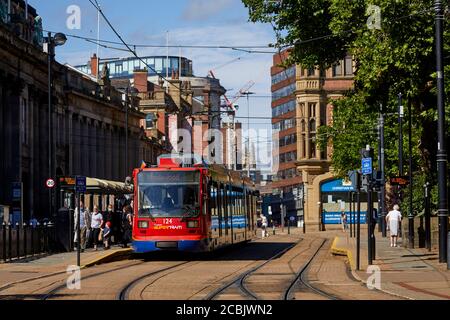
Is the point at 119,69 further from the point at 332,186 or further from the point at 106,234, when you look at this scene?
the point at 106,234

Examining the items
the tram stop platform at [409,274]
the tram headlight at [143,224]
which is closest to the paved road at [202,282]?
the tram stop platform at [409,274]

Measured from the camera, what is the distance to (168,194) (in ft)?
110

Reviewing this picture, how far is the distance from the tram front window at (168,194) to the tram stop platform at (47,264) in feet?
7.31

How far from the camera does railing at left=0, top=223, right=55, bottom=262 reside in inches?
1265

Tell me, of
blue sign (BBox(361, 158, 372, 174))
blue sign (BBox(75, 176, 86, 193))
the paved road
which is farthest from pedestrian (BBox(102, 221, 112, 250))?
blue sign (BBox(361, 158, 372, 174))

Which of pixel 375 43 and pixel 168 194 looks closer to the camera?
pixel 168 194

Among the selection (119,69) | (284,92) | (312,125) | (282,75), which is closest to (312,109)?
(312,125)

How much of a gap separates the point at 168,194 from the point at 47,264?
4691 millimetres

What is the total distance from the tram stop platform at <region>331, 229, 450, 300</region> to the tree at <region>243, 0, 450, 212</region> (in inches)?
228

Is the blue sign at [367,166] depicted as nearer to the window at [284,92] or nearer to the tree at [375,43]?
the tree at [375,43]

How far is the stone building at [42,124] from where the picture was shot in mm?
66338
